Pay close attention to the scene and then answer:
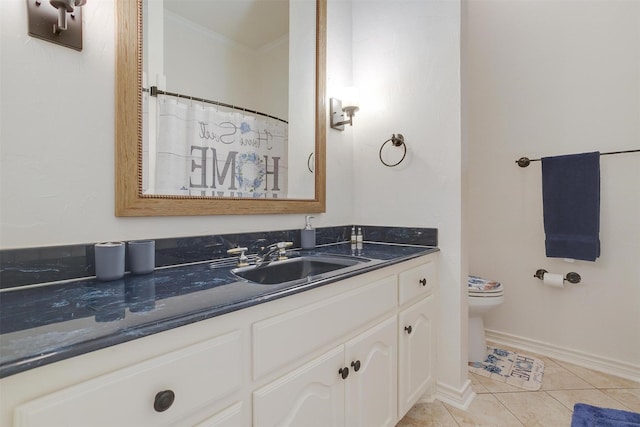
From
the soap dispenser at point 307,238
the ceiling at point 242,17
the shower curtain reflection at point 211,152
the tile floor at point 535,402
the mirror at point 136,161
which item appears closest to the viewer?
the mirror at point 136,161

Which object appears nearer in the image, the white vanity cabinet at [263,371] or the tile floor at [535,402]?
the white vanity cabinet at [263,371]

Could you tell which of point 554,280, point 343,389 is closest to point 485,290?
point 554,280

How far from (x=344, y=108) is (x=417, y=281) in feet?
3.35

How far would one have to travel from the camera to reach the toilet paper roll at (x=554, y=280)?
2012mm

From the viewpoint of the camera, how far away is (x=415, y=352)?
143cm

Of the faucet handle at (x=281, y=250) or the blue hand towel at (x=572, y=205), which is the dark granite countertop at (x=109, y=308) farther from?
the blue hand towel at (x=572, y=205)

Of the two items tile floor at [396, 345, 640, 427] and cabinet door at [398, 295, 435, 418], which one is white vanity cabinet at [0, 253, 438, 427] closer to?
cabinet door at [398, 295, 435, 418]

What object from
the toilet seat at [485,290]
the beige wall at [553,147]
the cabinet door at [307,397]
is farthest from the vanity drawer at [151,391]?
the toilet seat at [485,290]

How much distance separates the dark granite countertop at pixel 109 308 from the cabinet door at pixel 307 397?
24 cm

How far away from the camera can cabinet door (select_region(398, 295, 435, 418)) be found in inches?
52.6

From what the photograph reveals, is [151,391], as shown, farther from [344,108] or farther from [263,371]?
[344,108]

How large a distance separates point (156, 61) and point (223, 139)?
13.9 inches

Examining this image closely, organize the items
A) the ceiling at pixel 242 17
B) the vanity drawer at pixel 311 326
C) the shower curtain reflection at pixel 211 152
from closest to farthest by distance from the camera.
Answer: the vanity drawer at pixel 311 326, the shower curtain reflection at pixel 211 152, the ceiling at pixel 242 17

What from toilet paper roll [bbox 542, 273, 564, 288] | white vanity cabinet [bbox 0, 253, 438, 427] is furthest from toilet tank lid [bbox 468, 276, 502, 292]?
white vanity cabinet [bbox 0, 253, 438, 427]
